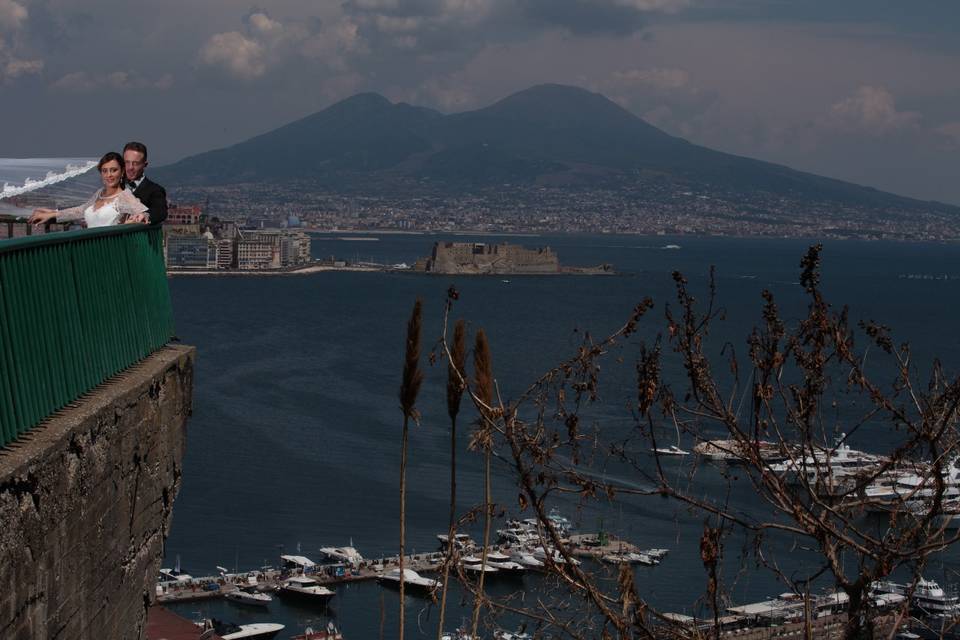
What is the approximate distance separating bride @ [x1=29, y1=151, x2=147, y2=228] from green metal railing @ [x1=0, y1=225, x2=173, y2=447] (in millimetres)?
72

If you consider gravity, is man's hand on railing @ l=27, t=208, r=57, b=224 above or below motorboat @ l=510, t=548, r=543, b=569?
above

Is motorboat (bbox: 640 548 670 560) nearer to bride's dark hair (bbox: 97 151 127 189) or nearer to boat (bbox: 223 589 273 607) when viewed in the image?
boat (bbox: 223 589 273 607)

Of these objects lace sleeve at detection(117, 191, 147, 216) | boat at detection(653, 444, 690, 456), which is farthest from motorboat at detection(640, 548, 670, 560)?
lace sleeve at detection(117, 191, 147, 216)

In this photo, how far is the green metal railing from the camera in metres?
2.65

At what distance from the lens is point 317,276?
8838 centimetres

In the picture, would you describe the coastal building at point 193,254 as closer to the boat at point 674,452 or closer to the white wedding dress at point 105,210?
the boat at point 674,452

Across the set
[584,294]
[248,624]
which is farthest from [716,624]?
[584,294]

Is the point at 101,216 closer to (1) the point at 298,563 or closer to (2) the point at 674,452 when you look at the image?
(2) the point at 674,452

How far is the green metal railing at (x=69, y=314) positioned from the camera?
2.65 metres

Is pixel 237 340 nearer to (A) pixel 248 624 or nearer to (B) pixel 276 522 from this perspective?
(B) pixel 276 522

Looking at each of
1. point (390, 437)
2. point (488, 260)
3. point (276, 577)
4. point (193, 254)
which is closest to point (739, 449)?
point (276, 577)

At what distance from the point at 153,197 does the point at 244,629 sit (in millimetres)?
16047

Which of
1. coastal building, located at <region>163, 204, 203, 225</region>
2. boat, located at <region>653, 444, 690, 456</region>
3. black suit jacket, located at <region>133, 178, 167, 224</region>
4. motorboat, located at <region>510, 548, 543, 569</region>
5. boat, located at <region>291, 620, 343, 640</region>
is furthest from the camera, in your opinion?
motorboat, located at <region>510, 548, 543, 569</region>

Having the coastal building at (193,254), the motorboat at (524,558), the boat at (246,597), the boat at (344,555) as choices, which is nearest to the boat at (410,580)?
the boat at (344,555)
